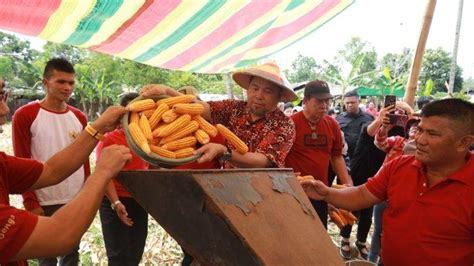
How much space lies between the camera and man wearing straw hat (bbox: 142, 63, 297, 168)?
2730 millimetres

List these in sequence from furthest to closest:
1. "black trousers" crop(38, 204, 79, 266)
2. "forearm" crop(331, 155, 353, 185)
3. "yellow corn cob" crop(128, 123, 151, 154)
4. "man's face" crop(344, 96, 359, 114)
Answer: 1. "man's face" crop(344, 96, 359, 114)
2. "forearm" crop(331, 155, 353, 185)
3. "black trousers" crop(38, 204, 79, 266)
4. "yellow corn cob" crop(128, 123, 151, 154)

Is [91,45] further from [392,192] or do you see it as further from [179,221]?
[392,192]

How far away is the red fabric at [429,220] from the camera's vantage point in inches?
83.5

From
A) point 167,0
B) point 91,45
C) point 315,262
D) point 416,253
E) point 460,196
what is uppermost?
point 167,0

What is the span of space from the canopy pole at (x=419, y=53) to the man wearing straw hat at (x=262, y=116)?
193cm

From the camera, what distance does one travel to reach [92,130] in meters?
2.13

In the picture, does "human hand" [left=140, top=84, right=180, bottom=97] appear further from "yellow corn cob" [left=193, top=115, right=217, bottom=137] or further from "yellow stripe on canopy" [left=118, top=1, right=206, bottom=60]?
"yellow stripe on canopy" [left=118, top=1, right=206, bottom=60]

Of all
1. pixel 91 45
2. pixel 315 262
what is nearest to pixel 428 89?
pixel 91 45

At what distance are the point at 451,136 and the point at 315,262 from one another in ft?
3.87

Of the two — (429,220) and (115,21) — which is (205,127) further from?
(115,21)

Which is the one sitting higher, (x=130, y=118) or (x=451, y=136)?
(x=130, y=118)

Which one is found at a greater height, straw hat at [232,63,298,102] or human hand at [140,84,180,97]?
straw hat at [232,63,298,102]

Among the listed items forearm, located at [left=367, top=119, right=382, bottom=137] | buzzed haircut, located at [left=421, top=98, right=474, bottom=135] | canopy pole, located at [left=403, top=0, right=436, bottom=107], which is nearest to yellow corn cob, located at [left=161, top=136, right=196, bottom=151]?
buzzed haircut, located at [left=421, top=98, right=474, bottom=135]

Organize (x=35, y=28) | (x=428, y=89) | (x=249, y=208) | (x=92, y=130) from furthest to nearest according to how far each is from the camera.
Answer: (x=428, y=89) → (x=35, y=28) → (x=92, y=130) → (x=249, y=208)
